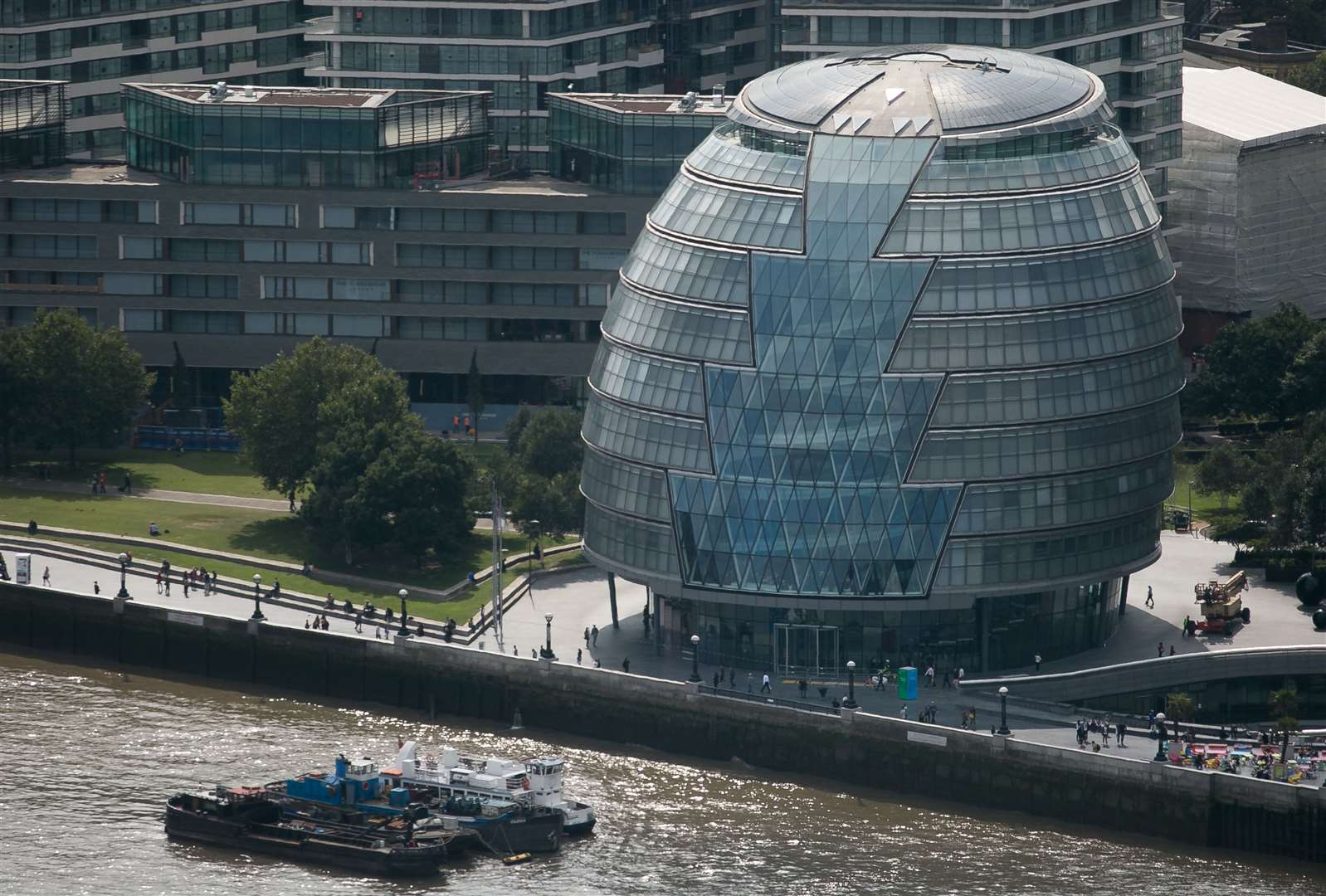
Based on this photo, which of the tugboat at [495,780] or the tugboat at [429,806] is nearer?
the tugboat at [429,806]

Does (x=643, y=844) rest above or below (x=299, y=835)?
below

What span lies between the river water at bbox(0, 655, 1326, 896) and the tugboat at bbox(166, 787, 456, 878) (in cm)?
83

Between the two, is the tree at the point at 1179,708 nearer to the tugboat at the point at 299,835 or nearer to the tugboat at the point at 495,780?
the tugboat at the point at 495,780

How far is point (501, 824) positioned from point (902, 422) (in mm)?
32165

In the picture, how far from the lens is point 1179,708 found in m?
194

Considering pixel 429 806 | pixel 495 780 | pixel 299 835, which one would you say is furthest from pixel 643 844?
pixel 299 835

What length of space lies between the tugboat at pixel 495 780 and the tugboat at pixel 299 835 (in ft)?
8.84

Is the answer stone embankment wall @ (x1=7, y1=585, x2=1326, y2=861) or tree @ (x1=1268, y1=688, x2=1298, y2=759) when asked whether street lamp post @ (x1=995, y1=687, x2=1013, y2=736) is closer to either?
stone embankment wall @ (x1=7, y1=585, x2=1326, y2=861)

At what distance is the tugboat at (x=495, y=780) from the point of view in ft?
599

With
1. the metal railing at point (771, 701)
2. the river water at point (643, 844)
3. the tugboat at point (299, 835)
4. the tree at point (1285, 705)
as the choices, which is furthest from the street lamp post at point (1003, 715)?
the tugboat at point (299, 835)

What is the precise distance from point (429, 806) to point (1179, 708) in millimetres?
37661

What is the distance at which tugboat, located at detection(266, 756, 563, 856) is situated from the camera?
181000 millimetres

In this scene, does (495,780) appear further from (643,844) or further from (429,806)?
(643,844)

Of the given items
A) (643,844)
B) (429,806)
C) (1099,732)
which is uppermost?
(1099,732)
